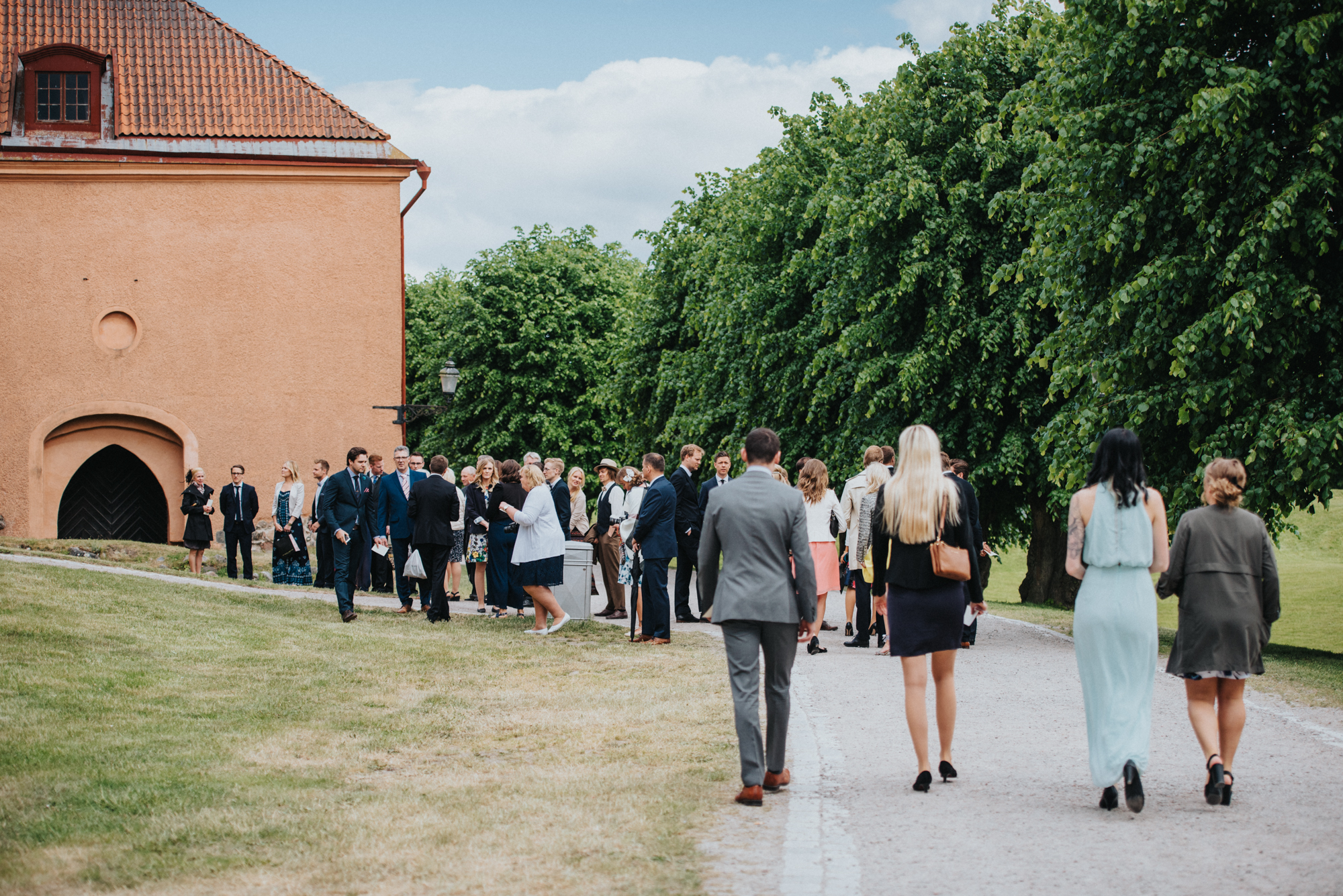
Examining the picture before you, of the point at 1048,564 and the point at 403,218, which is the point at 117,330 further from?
the point at 1048,564

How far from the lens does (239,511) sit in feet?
64.2

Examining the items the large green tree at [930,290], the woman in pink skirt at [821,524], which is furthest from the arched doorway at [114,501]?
the woman in pink skirt at [821,524]

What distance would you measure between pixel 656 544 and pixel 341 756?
6.27m

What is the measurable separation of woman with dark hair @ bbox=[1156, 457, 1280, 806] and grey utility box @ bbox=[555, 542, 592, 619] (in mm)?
9007

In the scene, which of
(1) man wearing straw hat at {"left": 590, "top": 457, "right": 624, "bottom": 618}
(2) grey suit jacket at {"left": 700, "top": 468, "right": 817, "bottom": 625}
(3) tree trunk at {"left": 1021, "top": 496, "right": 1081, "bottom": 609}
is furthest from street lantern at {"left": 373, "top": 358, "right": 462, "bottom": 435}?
(2) grey suit jacket at {"left": 700, "top": 468, "right": 817, "bottom": 625}

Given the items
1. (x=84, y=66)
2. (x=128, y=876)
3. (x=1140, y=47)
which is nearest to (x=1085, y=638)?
(x=128, y=876)

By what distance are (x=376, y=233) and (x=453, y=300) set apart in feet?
75.9

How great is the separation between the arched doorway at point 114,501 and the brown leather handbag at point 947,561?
77.1ft

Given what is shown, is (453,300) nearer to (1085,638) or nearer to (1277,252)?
(1277,252)

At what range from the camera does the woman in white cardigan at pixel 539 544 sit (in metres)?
13.5

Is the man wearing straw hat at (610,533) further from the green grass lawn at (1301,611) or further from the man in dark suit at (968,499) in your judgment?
the green grass lawn at (1301,611)

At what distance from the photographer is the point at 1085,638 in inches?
259

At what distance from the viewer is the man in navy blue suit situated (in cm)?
1611

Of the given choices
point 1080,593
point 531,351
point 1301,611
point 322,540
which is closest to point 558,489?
point 322,540
